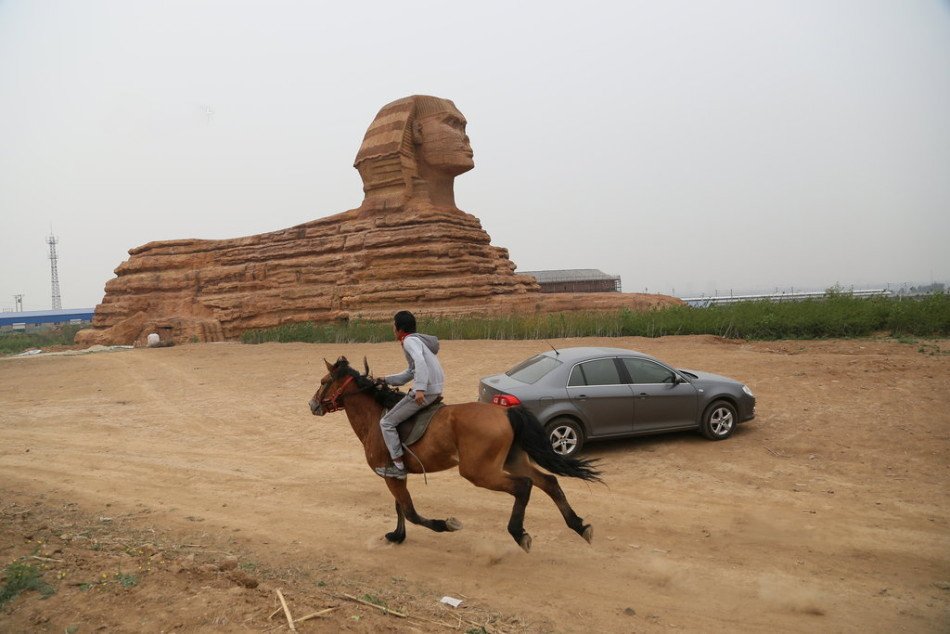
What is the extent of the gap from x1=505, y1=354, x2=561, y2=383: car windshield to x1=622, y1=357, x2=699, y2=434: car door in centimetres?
104

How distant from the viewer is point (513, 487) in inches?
177

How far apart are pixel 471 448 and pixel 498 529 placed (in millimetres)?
1239

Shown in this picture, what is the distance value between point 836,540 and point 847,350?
1059 cm

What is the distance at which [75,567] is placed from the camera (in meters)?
3.75

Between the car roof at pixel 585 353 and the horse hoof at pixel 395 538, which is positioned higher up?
the car roof at pixel 585 353

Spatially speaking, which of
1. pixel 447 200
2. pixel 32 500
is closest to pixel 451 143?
pixel 447 200

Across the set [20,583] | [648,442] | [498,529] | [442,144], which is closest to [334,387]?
[498,529]

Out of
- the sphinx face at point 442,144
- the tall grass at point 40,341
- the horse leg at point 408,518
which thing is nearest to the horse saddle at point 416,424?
the horse leg at point 408,518

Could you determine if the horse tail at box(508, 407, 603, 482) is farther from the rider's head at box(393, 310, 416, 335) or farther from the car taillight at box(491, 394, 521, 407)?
the rider's head at box(393, 310, 416, 335)

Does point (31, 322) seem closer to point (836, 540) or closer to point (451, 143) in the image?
point (451, 143)

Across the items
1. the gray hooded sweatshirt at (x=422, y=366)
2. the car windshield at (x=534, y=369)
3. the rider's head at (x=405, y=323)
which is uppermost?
the rider's head at (x=405, y=323)

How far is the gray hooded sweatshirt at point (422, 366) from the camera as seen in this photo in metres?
4.73

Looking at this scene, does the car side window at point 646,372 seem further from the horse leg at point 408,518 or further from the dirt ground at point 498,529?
the horse leg at point 408,518

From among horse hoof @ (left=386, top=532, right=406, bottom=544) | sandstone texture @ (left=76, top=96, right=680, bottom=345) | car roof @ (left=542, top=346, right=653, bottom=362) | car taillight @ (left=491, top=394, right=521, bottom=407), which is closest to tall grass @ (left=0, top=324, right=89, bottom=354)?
sandstone texture @ (left=76, top=96, right=680, bottom=345)
